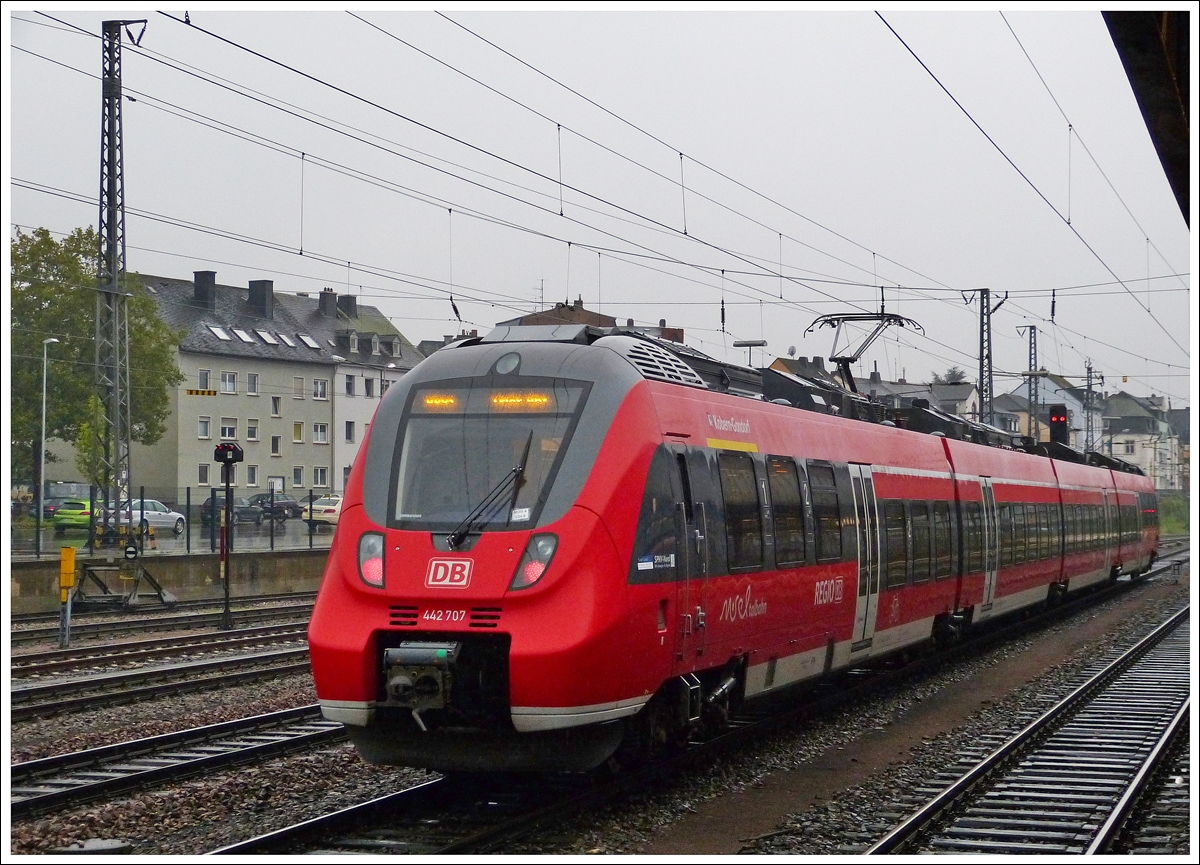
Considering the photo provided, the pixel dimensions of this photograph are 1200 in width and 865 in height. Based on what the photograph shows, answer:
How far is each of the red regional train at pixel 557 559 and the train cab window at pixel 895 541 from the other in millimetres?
3231

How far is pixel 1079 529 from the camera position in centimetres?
3036

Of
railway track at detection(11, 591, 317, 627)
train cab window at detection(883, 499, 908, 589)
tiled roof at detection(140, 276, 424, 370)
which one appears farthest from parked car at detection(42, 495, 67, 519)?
train cab window at detection(883, 499, 908, 589)

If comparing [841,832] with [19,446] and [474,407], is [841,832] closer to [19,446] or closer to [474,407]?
[474,407]

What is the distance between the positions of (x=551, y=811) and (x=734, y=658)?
104 inches

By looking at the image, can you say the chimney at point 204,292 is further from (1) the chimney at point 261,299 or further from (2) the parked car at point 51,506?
(2) the parked car at point 51,506

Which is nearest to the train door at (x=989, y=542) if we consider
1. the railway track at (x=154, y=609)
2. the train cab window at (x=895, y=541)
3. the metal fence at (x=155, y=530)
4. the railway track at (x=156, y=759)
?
the train cab window at (x=895, y=541)

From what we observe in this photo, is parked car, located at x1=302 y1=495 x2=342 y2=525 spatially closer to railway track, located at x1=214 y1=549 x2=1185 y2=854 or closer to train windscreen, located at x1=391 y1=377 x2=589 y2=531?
railway track, located at x1=214 y1=549 x2=1185 y2=854

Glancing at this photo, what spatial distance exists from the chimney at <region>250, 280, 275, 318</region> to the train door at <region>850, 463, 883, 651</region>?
196 ft

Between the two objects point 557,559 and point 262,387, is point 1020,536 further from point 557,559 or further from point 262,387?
point 262,387

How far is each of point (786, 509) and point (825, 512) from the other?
1.20 meters

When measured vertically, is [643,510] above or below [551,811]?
above

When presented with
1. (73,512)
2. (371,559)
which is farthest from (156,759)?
(73,512)

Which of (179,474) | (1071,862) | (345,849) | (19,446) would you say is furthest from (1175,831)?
(179,474)

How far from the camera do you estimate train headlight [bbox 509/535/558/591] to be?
9.16 m
